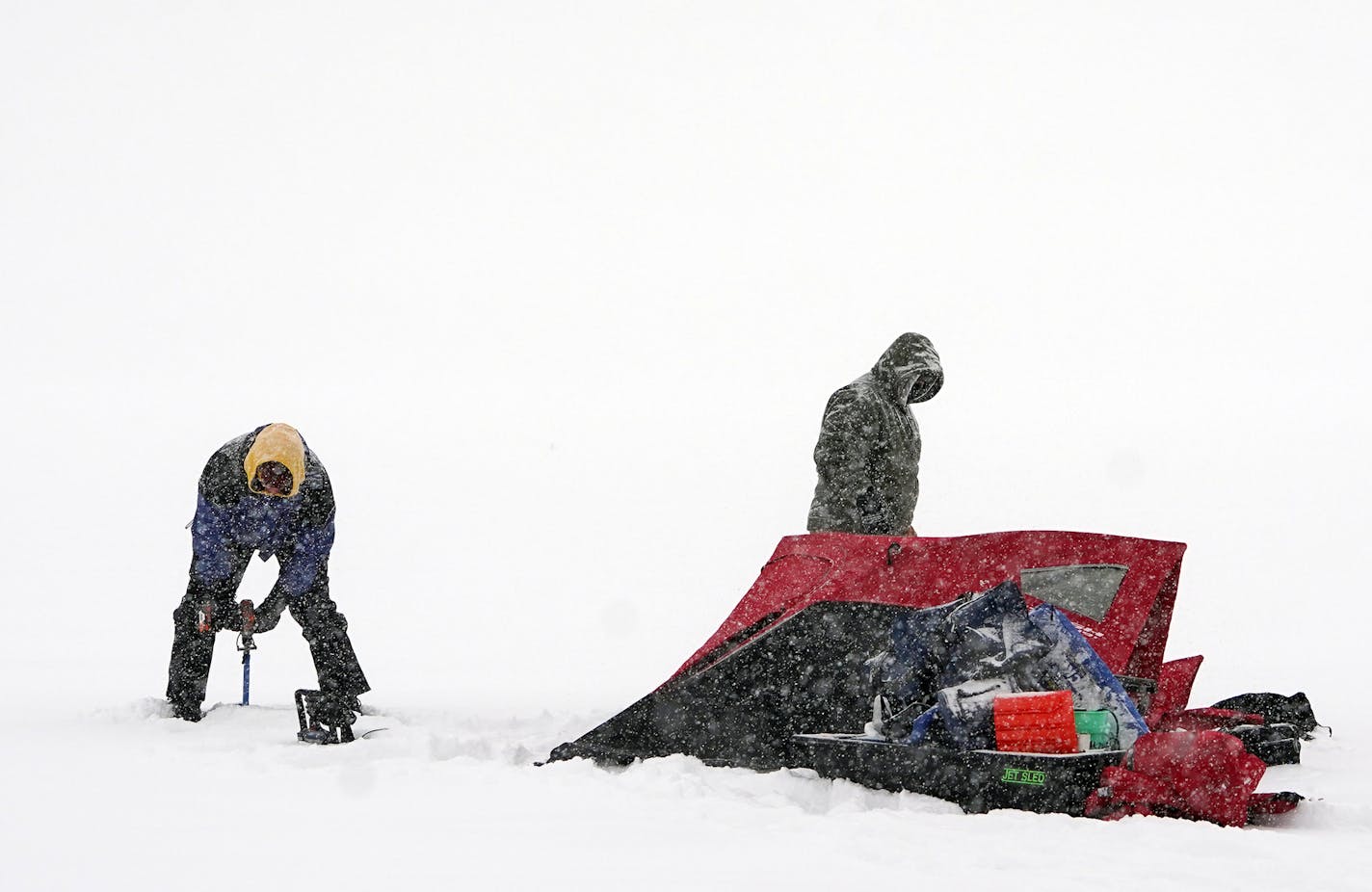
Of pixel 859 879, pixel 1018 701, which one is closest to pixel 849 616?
pixel 1018 701

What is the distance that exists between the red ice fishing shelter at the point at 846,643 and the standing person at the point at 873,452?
939 millimetres

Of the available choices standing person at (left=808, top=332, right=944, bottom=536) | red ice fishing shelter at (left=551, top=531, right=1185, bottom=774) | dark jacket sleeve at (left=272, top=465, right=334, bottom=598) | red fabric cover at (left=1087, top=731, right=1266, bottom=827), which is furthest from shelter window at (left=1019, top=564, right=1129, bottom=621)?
dark jacket sleeve at (left=272, top=465, right=334, bottom=598)

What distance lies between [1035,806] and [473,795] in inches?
59.3

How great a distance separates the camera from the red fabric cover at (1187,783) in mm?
3072

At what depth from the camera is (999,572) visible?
419 centimetres

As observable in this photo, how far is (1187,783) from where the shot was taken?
309cm

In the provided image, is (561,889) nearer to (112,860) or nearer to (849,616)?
(112,860)

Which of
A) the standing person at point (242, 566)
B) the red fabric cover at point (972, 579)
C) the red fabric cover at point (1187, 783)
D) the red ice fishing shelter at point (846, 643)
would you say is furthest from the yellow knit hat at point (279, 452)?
the red fabric cover at point (1187, 783)

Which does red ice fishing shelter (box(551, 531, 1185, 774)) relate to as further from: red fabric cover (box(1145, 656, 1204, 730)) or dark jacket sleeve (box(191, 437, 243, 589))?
dark jacket sleeve (box(191, 437, 243, 589))

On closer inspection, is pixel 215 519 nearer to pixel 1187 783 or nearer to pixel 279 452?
pixel 279 452

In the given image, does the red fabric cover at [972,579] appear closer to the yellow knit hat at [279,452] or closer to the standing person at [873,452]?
the standing person at [873,452]

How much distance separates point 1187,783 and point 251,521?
12.8 feet

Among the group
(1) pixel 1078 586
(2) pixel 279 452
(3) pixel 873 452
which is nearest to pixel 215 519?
(2) pixel 279 452

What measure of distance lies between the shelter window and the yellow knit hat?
2.90 m
